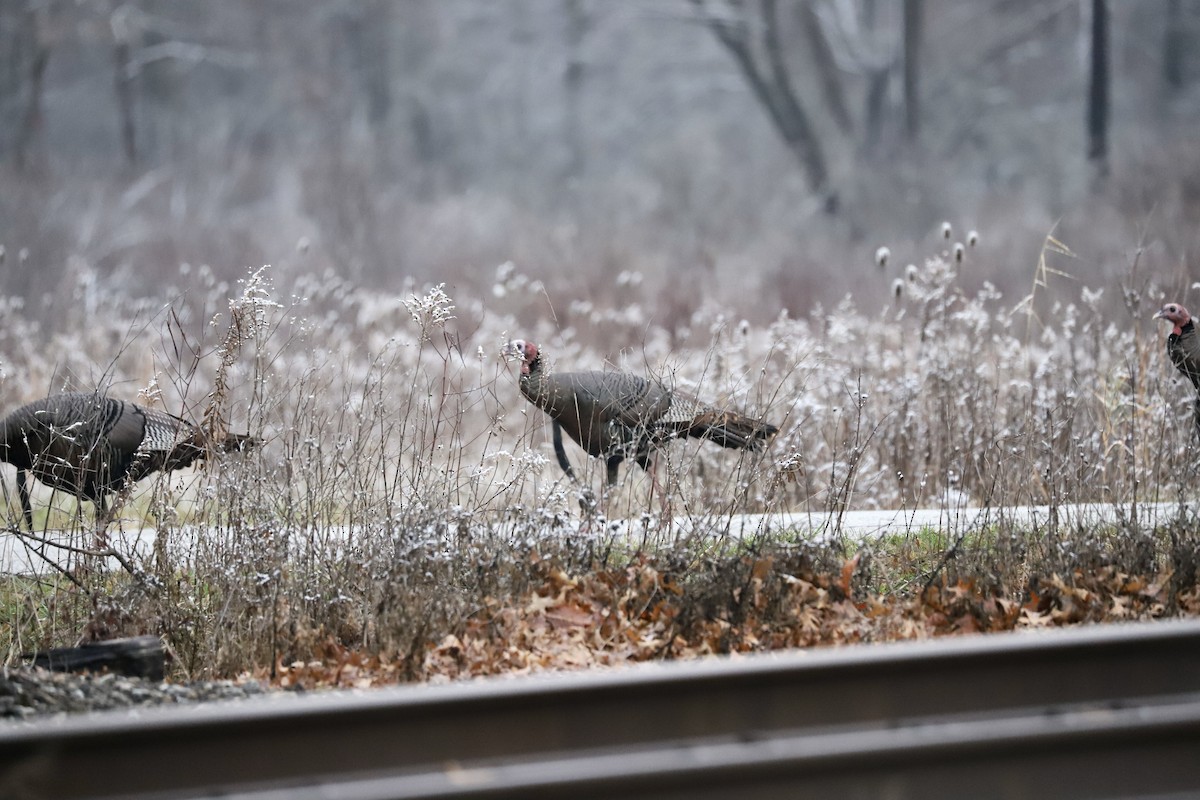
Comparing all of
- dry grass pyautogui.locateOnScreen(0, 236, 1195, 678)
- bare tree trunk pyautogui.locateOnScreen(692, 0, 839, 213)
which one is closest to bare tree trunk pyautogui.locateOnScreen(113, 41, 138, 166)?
bare tree trunk pyautogui.locateOnScreen(692, 0, 839, 213)

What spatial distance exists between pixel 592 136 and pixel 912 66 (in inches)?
257

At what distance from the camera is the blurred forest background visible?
19219 millimetres

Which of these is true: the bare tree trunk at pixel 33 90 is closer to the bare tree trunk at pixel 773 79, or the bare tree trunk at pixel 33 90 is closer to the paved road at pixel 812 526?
the bare tree trunk at pixel 773 79

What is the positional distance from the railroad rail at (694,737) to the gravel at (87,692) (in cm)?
66

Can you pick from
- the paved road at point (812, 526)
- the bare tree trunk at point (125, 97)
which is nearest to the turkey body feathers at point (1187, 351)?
the paved road at point (812, 526)

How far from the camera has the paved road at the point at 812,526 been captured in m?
5.28

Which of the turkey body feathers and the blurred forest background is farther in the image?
the blurred forest background

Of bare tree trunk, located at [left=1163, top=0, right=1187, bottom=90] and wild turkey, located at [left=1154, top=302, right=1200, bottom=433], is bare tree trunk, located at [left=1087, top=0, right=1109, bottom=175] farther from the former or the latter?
wild turkey, located at [left=1154, top=302, right=1200, bottom=433]

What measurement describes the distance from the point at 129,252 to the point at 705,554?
16.3m

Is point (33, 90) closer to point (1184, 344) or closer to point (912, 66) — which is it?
point (912, 66)

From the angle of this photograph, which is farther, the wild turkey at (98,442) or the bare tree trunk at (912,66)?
the bare tree trunk at (912,66)

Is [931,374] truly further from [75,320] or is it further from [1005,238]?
[1005,238]

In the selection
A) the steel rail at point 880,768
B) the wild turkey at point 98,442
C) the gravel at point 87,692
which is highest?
the wild turkey at point 98,442

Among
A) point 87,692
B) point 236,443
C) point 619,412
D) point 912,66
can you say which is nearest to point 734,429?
point 619,412
